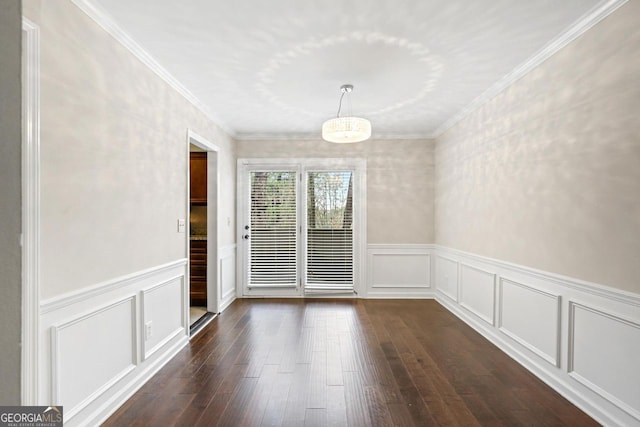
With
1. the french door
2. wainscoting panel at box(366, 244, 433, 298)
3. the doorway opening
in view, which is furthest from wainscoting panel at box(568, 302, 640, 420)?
the doorway opening

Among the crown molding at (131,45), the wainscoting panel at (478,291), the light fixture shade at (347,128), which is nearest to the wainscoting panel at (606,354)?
the wainscoting panel at (478,291)

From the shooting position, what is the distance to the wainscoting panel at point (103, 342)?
1875 millimetres

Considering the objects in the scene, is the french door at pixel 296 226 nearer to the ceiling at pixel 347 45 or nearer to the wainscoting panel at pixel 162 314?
the ceiling at pixel 347 45

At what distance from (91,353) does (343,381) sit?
5.80 feet

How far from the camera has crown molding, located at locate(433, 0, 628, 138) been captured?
85.8 inches

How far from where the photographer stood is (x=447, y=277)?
4.92 meters

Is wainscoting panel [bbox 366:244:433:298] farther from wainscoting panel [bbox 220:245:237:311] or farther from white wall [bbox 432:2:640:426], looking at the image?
wainscoting panel [bbox 220:245:237:311]

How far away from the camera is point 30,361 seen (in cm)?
171

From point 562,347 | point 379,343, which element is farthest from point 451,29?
point 379,343

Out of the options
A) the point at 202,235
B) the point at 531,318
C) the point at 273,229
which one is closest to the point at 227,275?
the point at 202,235

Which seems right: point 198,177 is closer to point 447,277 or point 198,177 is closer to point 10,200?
point 447,277

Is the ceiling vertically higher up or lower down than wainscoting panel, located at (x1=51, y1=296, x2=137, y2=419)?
higher up

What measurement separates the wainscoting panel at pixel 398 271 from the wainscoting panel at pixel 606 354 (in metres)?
2.96

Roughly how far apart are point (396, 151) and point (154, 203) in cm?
374
